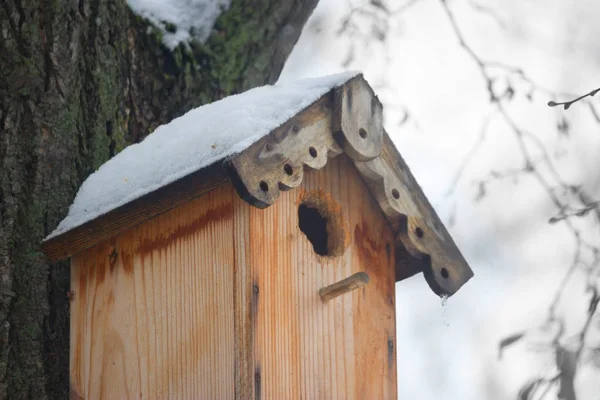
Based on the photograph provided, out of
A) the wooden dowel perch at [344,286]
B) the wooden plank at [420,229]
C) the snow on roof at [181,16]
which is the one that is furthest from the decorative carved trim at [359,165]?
the snow on roof at [181,16]

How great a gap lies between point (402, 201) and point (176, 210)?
0.50 metres

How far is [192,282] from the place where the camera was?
176 centimetres

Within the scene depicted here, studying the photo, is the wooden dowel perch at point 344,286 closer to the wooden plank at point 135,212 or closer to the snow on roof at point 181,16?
the wooden plank at point 135,212

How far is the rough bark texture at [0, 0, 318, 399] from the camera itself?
207cm

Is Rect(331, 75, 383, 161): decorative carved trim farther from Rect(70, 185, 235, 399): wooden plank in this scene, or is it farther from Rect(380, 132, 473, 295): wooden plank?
Rect(70, 185, 235, 399): wooden plank

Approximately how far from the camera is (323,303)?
1.84 m

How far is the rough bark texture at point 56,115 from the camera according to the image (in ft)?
6.80

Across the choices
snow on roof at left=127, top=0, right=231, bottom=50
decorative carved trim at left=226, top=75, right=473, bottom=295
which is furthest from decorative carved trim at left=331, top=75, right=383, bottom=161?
snow on roof at left=127, top=0, right=231, bottom=50

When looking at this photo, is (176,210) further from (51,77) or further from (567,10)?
(567,10)

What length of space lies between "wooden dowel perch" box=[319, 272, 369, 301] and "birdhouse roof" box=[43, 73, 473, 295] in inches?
8.3

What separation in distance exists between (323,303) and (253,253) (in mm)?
233

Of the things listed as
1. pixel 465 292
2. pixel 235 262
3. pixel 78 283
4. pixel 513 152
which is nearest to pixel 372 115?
pixel 235 262

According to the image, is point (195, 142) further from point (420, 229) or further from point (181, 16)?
point (181, 16)

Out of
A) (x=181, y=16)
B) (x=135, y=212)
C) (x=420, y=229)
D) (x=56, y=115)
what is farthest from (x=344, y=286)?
(x=181, y=16)
